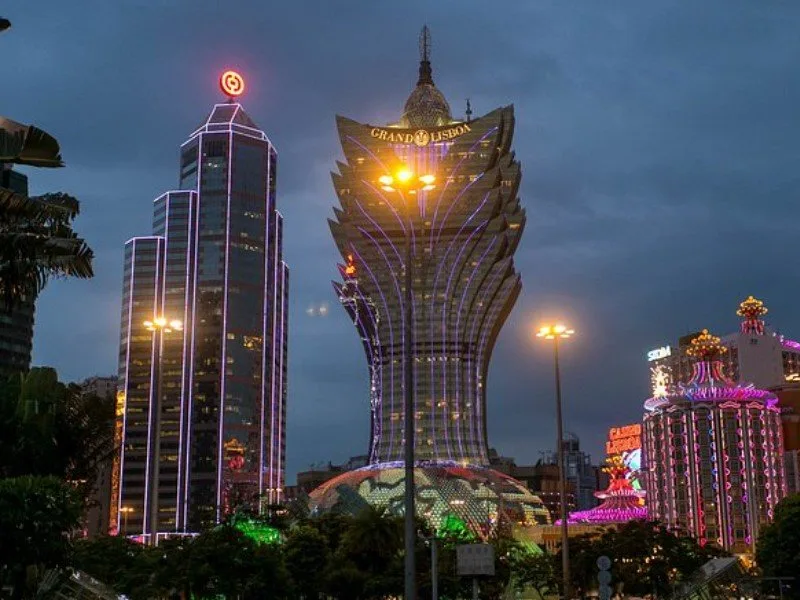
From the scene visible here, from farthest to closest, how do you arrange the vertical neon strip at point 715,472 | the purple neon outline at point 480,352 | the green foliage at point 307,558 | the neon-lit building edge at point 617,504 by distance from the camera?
the purple neon outline at point 480,352 → the neon-lit building edge at point 617,504 → the vertical neon strip at point 715,472 → the green foliage at point 307,558

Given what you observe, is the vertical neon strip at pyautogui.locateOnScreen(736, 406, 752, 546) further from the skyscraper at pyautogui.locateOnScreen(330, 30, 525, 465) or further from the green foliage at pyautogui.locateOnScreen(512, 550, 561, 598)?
the green foliage at pyautogui.locateOnScreen(512, 550, 561, 598)

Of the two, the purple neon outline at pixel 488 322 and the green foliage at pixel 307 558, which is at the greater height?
the purple neon outline at pixel 488 322

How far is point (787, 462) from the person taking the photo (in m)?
142

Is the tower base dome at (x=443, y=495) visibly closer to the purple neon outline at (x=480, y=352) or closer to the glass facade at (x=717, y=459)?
the purple neon outline at (x=480, y=352)

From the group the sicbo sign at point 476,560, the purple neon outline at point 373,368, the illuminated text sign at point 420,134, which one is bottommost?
the sicbo sign at point 476,560

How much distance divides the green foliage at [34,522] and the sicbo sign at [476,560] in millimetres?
13380

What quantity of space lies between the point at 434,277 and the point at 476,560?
140 meters

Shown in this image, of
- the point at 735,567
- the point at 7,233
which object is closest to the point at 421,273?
the point at 735,567

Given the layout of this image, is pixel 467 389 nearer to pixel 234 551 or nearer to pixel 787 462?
pixel 787 462

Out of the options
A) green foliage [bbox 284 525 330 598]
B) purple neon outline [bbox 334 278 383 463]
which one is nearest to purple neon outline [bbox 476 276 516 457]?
purple neon outline [bbox 334 278 383 463]

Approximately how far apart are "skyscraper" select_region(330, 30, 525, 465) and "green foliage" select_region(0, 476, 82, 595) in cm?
A: 13842

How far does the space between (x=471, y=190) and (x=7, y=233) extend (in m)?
162

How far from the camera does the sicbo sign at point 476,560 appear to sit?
36.0 m

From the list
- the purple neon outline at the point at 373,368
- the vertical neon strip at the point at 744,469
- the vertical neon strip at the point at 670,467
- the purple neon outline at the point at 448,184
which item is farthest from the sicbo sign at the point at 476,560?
the purple neon outline at the point at 373,368
